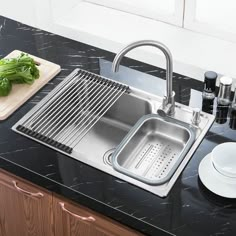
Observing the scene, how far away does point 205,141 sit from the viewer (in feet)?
6.54

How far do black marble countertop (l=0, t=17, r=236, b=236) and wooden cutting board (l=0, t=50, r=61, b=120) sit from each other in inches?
0.9

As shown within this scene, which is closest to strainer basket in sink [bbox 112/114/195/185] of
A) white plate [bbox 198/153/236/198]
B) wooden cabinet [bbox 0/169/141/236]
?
white plate [bbox 198/153/236/198]

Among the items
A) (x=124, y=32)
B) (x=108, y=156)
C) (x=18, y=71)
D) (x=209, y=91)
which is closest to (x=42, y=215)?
(x=108, y=156)

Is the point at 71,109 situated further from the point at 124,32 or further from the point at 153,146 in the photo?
the point at 124,32

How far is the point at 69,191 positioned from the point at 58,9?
38.9 inches

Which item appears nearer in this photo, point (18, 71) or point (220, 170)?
point (220, 170)

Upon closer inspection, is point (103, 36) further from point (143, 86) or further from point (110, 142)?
point (110, 142)

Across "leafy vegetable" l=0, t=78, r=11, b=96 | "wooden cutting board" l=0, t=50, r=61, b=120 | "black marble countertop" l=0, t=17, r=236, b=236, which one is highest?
"leafy vegetable" l=0, t=78, r=11, b=96

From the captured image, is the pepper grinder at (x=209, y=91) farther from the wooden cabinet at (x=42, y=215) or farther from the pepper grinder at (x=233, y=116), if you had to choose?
the wooden cabinet at (x=42, y=215)

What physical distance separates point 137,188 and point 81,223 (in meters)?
0.25

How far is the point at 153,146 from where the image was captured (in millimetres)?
2146

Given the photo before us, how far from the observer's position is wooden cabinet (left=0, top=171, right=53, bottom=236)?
2.00 metres

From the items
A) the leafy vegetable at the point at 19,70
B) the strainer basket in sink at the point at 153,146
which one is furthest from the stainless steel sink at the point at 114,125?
the leafy vegetable at the point at 19,70

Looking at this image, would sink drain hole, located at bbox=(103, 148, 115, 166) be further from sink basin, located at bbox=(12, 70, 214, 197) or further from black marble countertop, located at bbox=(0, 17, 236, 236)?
black marble countertop, located at bbox=(0, 17, 236, 236)
